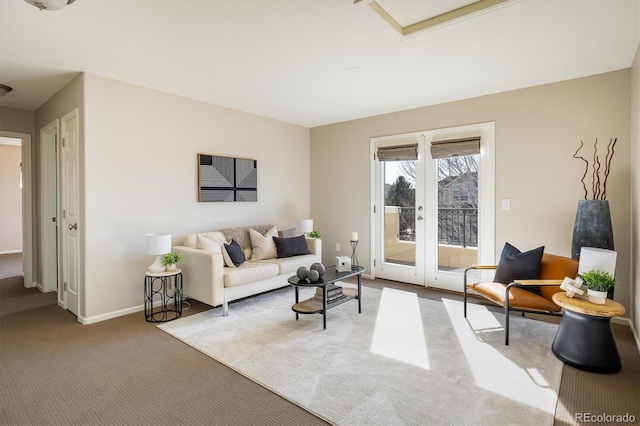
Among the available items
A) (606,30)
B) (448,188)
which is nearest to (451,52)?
(606,30)

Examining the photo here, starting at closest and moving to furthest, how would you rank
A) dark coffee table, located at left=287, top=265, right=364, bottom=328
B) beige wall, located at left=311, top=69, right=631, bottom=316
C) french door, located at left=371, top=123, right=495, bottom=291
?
1. dark coffee table, located at left=287, top=265, right=364, bottom=328
2. beige wall, located at left=311, top=69, right=631, bottom=316
3. french door, located at left=371, top=123, right=495, bottom=291

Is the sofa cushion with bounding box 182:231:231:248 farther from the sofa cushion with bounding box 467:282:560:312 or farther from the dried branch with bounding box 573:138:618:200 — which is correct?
the dried branch with bounding box 573:138:618:200

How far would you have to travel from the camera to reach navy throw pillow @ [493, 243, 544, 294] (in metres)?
3.12

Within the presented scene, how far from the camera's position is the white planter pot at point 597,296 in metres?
2.39

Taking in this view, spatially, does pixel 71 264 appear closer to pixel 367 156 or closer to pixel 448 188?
pixel 367 156

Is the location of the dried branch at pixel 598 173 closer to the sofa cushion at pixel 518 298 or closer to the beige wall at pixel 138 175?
the sofa cushion at pixel 518 298

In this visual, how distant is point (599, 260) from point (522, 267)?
25.9 inches

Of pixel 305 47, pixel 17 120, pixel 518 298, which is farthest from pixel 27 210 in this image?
pixel 518 298

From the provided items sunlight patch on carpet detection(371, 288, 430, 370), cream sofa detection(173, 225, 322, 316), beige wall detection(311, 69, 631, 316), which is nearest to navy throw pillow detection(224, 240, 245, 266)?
cream sofa detection(173, 225, 322, 316)

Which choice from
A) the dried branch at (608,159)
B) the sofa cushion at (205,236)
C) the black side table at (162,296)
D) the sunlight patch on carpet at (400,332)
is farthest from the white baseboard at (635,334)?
the black side table at (162,296)

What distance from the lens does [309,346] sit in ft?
9.18

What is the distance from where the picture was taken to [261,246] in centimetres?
438

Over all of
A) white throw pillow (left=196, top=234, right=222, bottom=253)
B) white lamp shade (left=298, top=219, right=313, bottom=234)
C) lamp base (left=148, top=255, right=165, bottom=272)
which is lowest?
lamp base (left=148, top=255, right=165, bottom=272)

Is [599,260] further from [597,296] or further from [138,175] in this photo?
[138,175]
